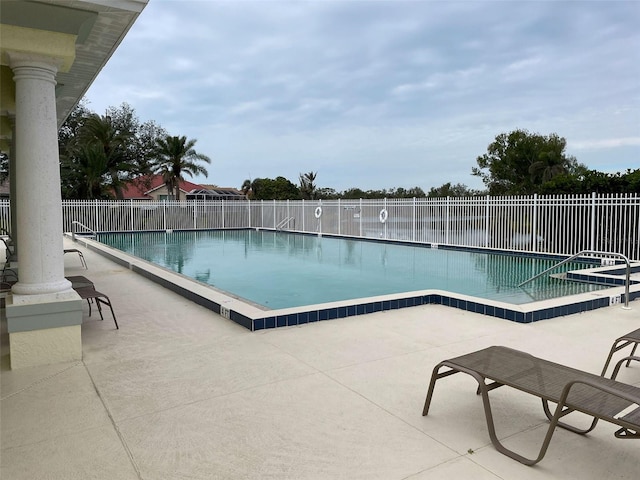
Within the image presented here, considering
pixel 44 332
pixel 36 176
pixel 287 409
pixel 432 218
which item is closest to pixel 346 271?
pixel 432 218

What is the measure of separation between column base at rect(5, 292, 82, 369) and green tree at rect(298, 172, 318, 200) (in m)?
41.5

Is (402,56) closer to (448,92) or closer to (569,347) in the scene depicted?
(448,92)

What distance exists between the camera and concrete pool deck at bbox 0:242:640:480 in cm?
249

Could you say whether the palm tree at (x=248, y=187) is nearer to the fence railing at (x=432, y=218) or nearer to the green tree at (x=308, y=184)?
the green tree at (x=308, y=184)

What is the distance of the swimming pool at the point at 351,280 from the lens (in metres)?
5.77

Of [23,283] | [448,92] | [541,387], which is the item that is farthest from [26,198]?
[448,92]

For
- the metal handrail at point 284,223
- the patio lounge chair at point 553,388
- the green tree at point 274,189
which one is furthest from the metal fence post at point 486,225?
the green tree at point 274,189

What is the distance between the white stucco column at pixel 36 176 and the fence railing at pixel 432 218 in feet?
40.0

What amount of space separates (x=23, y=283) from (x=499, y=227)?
1329 cm

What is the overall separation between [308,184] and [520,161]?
770 inches

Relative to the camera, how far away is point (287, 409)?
3166 mm

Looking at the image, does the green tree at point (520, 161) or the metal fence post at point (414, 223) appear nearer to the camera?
the metal fence post at point (414, 223)

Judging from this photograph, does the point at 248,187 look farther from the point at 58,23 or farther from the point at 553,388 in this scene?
the point at 553,388

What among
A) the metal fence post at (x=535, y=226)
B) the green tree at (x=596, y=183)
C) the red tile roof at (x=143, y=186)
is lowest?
the metal fence post at (x=535, y=226)
